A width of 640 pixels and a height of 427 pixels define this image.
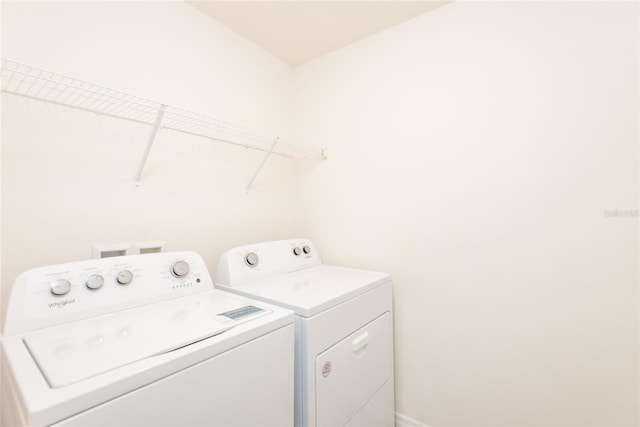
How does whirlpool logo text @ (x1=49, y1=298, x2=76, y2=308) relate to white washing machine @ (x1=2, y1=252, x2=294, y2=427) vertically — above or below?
above

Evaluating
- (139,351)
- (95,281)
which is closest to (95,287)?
(95,281)

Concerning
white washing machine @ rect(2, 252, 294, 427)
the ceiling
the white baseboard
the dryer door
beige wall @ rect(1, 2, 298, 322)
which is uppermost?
the ceiling

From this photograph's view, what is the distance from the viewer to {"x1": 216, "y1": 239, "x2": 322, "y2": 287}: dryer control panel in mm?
1462

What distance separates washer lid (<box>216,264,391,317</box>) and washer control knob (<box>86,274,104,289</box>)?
52 cm

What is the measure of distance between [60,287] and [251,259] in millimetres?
773

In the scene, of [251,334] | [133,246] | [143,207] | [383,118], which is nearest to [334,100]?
[383,118]

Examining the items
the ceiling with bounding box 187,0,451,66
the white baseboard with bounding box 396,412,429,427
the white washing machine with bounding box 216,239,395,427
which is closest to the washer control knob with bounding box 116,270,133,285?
the white washing machine with bounding box 216,239,395,427

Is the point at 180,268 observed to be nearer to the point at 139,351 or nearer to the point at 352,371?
the point at 139,351

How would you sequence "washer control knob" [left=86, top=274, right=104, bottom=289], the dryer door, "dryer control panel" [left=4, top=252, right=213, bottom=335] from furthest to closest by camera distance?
1. the dryer door
2. "washer control knob" [left=86, top=274, right=104, bottom=289]
3. "dryer control panel" [left=4, top=252, right=213, bottom=335]

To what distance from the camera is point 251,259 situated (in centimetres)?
155

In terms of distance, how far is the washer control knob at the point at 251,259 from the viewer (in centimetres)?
153

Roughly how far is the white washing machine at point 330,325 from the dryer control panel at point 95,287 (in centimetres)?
26

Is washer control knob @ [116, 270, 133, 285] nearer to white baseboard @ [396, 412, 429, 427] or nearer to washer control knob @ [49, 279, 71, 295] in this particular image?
washer control knob @ [49, 279, 71, 295]

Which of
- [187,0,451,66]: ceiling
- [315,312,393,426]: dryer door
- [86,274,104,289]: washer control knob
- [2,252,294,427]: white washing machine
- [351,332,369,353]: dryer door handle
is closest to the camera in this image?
[2,252,294,427]: white washing machine
